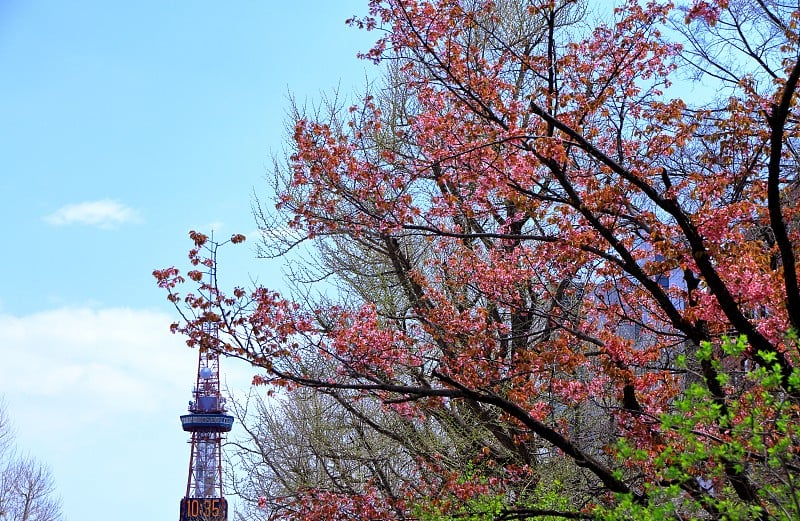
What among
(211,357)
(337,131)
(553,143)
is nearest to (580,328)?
(553,143)

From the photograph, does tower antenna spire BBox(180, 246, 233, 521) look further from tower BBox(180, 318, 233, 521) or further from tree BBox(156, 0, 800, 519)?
tree BBox(156, 0, 800, 519)

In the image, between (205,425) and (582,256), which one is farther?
(205,425)

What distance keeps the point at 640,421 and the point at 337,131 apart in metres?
6.98

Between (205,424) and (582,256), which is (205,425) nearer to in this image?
(205,424)

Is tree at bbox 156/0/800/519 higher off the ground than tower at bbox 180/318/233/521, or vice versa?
tower at bbox 180/318/233/521

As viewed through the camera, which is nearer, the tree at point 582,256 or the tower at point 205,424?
the tree at point 582,256

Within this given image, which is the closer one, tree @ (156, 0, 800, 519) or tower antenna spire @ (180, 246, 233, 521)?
tree @ (156, 0, 800, 519)

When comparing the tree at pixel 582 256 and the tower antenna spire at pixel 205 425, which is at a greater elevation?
the tower antenna spire at pixel 205 425

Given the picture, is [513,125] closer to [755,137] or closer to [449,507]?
[755,137]

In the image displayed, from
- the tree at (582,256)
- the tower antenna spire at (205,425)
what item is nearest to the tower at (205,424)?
the tower antenna spire at (205,425)

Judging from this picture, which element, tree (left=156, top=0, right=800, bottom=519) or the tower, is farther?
the tower

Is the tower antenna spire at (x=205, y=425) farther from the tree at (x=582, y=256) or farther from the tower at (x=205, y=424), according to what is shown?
the tree at (x=582, y=256)

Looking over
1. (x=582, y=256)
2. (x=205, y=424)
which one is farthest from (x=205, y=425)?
(x=582, y=256)

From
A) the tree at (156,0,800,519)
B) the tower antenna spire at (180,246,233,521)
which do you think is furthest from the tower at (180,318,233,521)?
the tree at (156,0,800,519)
